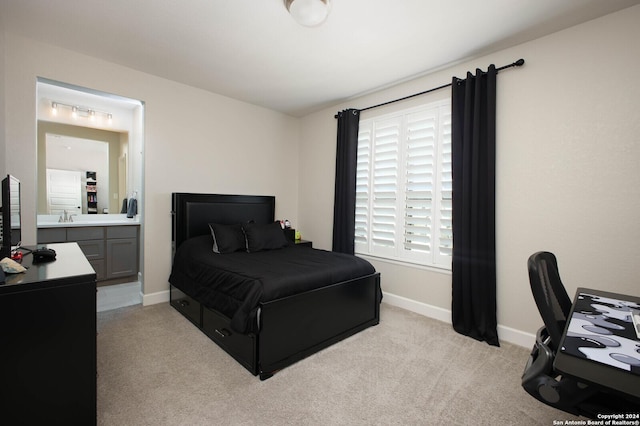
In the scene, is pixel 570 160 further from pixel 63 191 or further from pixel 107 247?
pixel 63 191

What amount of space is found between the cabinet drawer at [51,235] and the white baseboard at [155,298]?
1297 millimetres

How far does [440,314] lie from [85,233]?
4.45 m

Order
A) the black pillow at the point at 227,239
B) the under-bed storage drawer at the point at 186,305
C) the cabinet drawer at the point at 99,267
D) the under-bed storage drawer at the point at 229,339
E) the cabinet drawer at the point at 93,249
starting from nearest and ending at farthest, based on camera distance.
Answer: the under-bed storage drawer at the point at 229,339 → the under-bed storage drawer at the point at 186,305 → the black pillow at the point at 227,239 → the cabinet drawer at the point at 93,249 → the cabinet drawer at the point at 99,267

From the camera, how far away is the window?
10.2 ft

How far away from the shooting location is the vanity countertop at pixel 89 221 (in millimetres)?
3656

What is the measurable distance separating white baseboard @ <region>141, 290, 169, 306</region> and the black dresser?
7.27 feet

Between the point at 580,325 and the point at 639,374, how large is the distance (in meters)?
0.40

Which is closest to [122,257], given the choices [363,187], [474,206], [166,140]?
[166,140]

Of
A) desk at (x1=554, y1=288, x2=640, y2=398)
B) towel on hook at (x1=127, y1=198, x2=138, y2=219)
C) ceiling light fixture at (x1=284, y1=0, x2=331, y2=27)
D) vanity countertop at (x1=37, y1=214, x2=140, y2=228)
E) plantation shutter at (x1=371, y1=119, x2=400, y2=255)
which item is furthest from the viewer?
towel on hook at (x1=127, y1=198, x2=138, y2=219)

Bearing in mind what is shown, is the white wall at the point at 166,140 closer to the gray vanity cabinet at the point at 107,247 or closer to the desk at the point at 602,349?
the gray vanity cabinet at the point at 107,247

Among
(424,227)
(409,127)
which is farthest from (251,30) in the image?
(424,227)

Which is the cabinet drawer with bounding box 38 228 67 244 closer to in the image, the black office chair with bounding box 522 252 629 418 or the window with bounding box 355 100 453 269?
the window with bounding box 355 100 453 269

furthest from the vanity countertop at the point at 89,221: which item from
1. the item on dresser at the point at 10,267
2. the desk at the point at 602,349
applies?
the desk at the point at 602,349

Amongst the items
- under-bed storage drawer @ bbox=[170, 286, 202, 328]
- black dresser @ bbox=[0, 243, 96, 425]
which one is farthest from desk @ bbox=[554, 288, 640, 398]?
under-bed storage drawer @ bbox=[170, 286, 202, 328]
